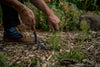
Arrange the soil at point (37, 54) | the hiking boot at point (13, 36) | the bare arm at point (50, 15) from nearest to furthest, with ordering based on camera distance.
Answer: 1. the soil at point (37, 54)
2. the bare arm at point (50, 15)
3. the hiking boot at point (13, 36)

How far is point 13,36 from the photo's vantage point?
81.2 inches

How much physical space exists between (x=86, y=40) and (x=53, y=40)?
2.58 feet

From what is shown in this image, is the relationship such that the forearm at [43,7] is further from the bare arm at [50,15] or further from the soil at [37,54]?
the soil at [37,54]

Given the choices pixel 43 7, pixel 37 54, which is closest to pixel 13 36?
pixel 37 54

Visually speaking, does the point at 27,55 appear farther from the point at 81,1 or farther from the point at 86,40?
the point at 81,1

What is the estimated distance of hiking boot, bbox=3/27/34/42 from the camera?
6.72 feet

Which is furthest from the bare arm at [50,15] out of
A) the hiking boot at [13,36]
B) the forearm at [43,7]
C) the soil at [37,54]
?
the hiking boot at [13,36]

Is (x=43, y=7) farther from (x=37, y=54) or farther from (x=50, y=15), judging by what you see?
(x=37, y=54)

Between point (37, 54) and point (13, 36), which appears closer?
point (37, 54)

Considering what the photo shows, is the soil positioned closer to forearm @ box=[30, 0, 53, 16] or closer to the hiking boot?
the hiking boot

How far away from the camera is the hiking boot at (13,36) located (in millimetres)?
2049

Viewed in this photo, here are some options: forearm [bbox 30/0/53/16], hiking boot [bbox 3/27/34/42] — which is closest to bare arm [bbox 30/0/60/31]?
forearm [bbox 30/0/53/16]

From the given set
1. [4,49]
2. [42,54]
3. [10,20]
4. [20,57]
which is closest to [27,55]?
[20,57]

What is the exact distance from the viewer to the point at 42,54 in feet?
5.61
